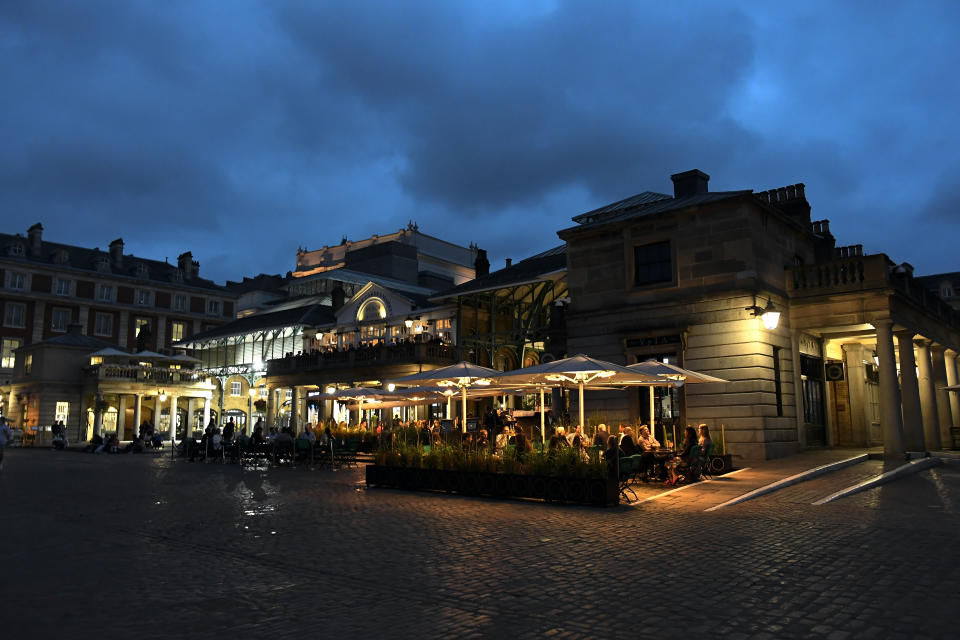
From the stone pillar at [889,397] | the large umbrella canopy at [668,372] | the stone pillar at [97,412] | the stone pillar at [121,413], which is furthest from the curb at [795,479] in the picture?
the stone pillar at [121,413]

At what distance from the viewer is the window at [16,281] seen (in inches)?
2495

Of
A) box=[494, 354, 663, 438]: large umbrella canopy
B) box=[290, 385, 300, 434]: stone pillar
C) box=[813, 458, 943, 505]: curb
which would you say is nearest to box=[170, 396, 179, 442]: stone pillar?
box=[290, 385, 300, 434]: stone pillar

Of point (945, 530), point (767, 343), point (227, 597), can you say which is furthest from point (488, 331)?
point (227, 597)

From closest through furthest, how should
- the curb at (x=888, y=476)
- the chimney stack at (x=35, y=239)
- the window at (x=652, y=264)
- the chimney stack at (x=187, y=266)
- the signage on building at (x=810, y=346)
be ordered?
the curb at (x=888, y=476) < the window at (x=652, y=264) < the signage on building at (x=810, y=346) < the chimney stack at (x=35, y=239) < the chimney stack at (x=187, y=266)

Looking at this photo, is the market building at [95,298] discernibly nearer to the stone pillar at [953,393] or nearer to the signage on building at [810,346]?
the signage on building at [810,346]

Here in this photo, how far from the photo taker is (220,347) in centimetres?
5525

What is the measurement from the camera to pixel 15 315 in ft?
208

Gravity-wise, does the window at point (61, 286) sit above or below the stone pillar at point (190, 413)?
above

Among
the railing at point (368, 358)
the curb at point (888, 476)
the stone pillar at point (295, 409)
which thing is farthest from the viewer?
the stone pillar at point (295, 409)

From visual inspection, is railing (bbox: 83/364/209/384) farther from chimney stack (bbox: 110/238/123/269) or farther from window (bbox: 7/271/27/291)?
chimney stack (bbox: 110/238/123/269)

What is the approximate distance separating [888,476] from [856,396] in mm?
11563

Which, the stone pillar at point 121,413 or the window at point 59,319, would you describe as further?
the window at point 59,319

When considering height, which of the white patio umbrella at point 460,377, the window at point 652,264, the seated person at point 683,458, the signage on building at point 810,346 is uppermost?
the window at point 652,264

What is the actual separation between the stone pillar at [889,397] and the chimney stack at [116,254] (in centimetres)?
7216
